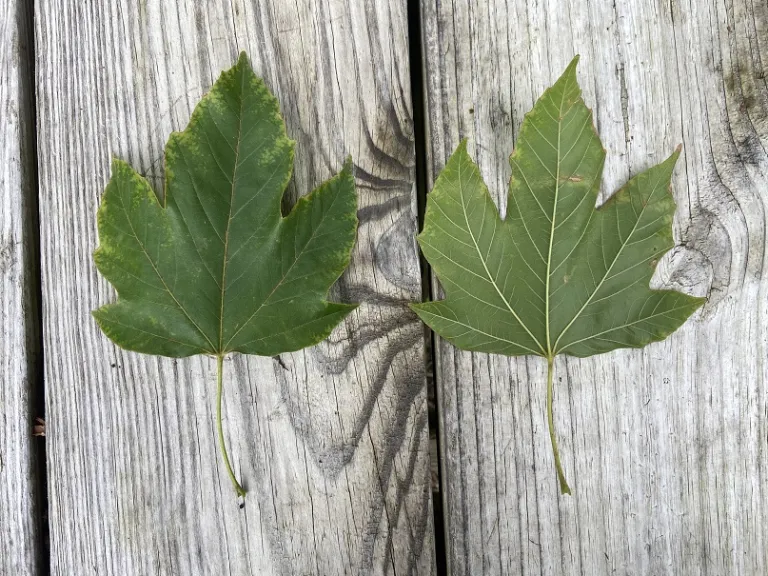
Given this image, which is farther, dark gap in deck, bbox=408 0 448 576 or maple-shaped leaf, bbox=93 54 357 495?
dark gap in deck, bbox=408 0 448 576

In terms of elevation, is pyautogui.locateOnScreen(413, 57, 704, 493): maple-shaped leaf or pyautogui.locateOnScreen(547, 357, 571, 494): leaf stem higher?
pyautogui.locateOnScreen(413, 57, 704, 493): maple-shaped leaf

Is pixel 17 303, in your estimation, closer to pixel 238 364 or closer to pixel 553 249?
pixel 238 364

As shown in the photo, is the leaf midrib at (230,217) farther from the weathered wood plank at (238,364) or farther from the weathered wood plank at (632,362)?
the weathered wood plank at (632,362)

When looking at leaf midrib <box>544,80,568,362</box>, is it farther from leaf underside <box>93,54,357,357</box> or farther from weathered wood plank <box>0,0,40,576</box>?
weathered wood plank <box>0,0,40,576</box>

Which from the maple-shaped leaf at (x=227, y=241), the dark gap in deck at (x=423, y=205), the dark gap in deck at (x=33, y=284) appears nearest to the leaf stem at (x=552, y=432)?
the dark gap in deck at (x=423, y=205)

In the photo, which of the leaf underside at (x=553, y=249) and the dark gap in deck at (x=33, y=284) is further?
the dark gap in deck at (x=33, y=284)

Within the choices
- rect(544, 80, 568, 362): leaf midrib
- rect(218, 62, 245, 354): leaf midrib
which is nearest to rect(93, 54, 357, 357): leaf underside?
rect(218, 62, 245, 354): leaf midrib
